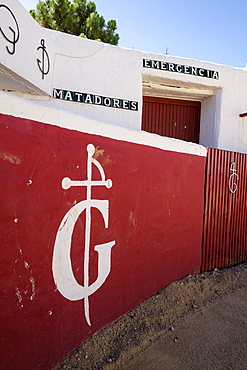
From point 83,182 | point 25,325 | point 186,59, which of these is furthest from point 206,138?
point 25,325

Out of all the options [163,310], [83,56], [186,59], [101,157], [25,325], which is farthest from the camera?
[186,59]

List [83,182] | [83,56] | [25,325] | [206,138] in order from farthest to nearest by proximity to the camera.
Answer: [206,138]
[83,56]
[83,182]
[25,325]

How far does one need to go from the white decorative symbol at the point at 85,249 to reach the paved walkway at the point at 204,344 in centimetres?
71

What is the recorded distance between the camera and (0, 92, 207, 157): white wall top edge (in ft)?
5.79

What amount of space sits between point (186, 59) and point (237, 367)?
5204mm

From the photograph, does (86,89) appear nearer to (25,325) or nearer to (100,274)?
(100,274)

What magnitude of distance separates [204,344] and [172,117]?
4.84 metres

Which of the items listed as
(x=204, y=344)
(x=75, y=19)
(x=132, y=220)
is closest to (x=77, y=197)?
(x=132, y=220)

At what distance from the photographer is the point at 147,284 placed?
331 cm

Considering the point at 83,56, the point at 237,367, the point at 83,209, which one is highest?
the point at 83,56

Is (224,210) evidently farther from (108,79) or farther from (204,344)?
(108,79)

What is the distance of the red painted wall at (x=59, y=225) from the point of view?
180cm

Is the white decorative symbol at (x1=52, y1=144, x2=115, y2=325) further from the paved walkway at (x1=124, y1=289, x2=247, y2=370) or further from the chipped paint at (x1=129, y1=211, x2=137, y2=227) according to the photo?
the paved walkway at (x1=124, y1=289, x2=247, y2=370)

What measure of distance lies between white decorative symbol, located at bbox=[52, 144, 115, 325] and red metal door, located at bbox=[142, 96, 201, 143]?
13.0ft
